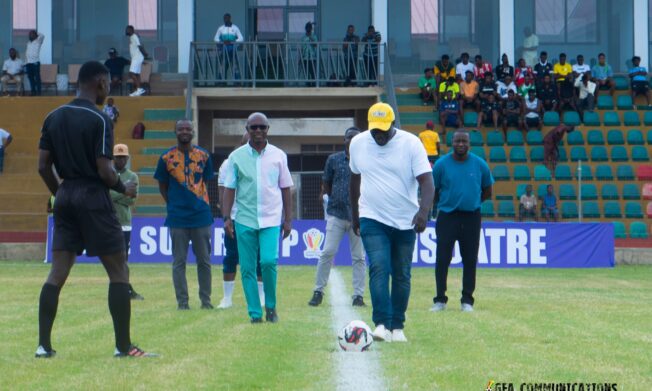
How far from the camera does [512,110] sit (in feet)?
117

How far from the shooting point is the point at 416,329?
11.9 m

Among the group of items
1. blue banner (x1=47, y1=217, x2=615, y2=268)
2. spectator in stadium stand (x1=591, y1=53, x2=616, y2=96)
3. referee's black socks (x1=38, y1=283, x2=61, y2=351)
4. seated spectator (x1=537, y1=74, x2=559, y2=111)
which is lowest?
blue banner (x1=47, y1=217, x2=615, y2=268)

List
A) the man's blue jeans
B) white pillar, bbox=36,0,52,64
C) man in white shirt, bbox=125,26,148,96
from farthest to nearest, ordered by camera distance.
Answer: white pillar, bbox=36,0,52,64, man in white shirt, bbox=125,26,148,96, the man's blue jeans

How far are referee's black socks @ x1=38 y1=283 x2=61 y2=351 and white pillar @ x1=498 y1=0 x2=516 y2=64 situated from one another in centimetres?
3145

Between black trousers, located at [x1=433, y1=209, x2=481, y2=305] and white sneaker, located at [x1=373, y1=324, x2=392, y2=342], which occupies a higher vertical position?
black trousers, located at [x1=433, y1=209, x2=481, y2=305]

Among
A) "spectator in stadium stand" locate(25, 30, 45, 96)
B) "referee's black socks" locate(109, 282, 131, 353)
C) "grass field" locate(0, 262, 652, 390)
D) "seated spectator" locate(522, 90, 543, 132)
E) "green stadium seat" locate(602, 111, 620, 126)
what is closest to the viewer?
"grass field" locate(0, 262, 652, 390)

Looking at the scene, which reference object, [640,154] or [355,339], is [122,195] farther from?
[640,154]

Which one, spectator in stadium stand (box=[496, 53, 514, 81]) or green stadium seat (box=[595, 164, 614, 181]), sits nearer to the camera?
green stadium seat (box=[595, 164, 614, 181])

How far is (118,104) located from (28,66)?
3663mm

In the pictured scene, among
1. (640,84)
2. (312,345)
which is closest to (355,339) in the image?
(312,345)

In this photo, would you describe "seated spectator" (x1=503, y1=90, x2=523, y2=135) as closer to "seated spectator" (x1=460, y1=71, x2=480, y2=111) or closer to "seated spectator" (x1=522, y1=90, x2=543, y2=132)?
"seated spectator" (x1=522, y1=90, x2=543, y2=132)

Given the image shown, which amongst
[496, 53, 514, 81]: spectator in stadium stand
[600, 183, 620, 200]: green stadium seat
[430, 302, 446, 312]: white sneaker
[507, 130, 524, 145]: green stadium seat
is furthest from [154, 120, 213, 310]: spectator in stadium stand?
[496, 53, 514, 81]: spectator in stadium stand

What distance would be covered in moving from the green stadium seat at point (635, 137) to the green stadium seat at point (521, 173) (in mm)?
3572

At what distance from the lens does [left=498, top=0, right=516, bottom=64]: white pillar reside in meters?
40.0
